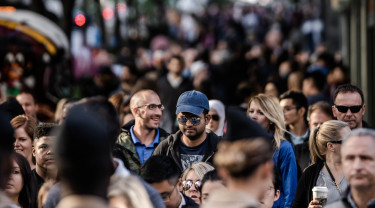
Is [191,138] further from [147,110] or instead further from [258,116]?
[147,110]

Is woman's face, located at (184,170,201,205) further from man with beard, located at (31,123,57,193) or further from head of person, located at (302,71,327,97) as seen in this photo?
head of person, located at (302,71,327,97)

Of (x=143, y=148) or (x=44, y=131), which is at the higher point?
(x=44, y=131)

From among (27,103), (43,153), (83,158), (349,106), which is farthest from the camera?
(27,103)

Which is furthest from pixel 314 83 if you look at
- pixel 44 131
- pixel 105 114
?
pixel 105 114

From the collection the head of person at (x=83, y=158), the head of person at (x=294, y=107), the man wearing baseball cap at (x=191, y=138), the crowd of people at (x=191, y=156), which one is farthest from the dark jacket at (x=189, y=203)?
the head of person at (x=294, y=107)

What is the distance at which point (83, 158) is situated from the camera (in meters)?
3.90

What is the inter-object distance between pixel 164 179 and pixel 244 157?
1.82m

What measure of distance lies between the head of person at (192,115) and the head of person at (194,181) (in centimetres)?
108

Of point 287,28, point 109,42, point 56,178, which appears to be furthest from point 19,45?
point 109,42

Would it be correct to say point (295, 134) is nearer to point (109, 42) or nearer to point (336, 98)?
point (336, 98)

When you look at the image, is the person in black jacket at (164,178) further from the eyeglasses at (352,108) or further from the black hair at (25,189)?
the eyeglasses at (352,108)

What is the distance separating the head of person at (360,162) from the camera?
5.37m

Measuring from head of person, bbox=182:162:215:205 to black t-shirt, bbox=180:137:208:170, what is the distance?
3.43 feet

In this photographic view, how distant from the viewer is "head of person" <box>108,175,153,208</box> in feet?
14.9
